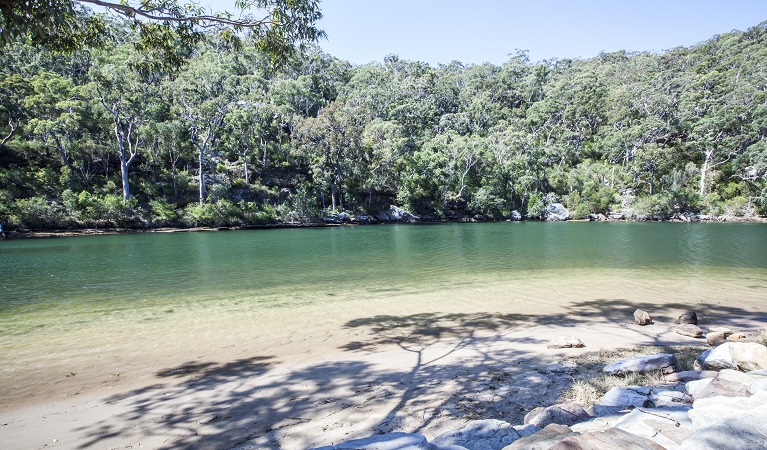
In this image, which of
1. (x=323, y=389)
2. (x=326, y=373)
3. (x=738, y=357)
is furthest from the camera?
(x=326, y=373)

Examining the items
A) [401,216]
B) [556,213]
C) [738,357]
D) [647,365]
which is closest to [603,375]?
[647,365]

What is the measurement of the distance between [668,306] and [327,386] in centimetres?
970

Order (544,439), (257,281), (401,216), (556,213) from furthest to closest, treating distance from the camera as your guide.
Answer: (556,213)
(401,216)
(257,281)
(544,439)

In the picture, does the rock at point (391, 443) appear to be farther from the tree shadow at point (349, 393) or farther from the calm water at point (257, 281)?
the calm water at point (257, 281)

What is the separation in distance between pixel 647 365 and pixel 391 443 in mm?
4019

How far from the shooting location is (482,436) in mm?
3332

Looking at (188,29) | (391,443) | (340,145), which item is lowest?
(391,443)

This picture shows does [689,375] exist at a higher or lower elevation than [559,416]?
lower

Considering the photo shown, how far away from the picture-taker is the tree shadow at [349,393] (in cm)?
427

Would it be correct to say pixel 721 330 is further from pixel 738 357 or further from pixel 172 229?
pixel 172 229

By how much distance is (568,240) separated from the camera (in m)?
28.2

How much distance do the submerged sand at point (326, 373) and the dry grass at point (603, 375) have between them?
0.25 m

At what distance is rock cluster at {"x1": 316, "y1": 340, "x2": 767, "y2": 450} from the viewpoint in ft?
8.29

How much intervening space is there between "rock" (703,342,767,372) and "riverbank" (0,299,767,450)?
5.45 feet
